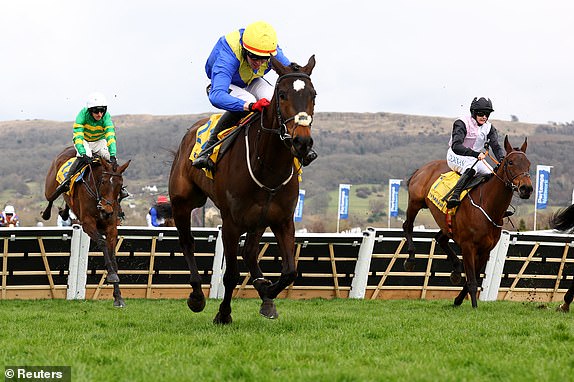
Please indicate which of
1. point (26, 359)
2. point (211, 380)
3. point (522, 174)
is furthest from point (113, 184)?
point (211, 380)

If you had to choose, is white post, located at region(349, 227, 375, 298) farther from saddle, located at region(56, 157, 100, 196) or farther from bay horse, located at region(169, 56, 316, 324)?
bay horse, located at region(169, 56, 316, 324)

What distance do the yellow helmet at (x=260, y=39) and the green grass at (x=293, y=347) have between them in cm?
273

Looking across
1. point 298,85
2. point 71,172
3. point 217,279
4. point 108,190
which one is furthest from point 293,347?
point 217,279

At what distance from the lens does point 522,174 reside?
1205 centimetres

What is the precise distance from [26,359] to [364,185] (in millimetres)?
130793

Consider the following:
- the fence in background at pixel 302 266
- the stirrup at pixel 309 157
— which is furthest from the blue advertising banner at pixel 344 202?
the stirrup at pixel 309 157

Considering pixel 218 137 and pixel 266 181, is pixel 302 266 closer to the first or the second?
pixel 218 137

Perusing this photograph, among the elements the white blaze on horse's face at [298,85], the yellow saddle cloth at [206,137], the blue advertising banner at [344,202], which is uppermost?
the white blaze on horse's face at [298,85]

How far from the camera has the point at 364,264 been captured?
1681 cm

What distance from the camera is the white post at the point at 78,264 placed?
604 inches

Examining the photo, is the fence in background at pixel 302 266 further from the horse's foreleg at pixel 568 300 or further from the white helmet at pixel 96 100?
the horse's foreleg at pixel 568 300

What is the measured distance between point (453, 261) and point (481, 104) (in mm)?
2825

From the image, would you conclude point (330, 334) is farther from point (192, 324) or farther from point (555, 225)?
point (555, 225)

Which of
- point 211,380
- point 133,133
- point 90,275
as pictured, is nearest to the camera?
point 211,380
